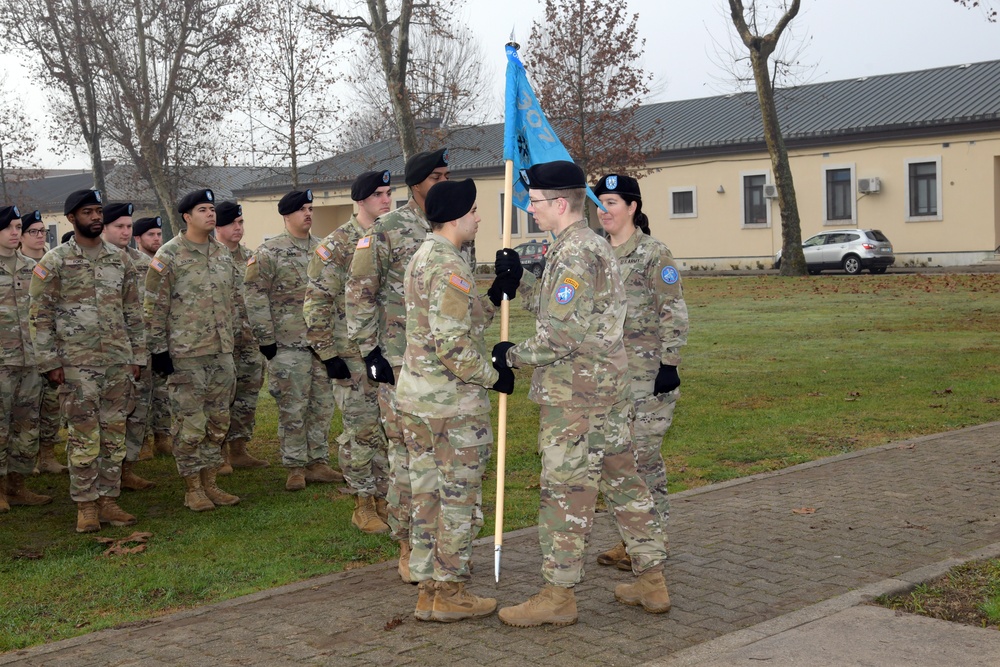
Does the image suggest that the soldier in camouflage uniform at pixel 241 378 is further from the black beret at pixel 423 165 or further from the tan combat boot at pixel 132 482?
the black beret at pixel 423 165

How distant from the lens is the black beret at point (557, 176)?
548 cm

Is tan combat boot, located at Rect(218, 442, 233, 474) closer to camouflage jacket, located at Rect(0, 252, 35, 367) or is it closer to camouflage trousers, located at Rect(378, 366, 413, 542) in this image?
camouflage jacket, located at Rect(0, 252, 35, 367)

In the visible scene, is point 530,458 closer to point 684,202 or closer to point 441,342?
point 441,342

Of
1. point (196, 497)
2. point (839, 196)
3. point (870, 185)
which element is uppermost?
point (870, 185)

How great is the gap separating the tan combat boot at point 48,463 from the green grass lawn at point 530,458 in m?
0.27

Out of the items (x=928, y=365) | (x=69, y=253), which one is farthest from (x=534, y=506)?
(x=928, y=365)

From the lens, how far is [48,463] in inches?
411

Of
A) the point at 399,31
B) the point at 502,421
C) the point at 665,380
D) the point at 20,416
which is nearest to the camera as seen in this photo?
the point at 502,421

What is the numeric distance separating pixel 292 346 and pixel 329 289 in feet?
5.96

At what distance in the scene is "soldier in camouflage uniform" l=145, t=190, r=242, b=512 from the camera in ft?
27.9

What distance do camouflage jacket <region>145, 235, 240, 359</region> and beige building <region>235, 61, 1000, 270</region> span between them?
1020 inches

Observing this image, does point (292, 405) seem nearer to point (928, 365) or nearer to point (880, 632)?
point (880, 632)

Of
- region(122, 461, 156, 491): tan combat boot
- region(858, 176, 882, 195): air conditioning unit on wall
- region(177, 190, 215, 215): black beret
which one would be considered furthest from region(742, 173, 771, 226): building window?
region(177, 190, 215, 215): black beret

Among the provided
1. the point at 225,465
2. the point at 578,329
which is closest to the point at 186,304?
the point at 225,465
